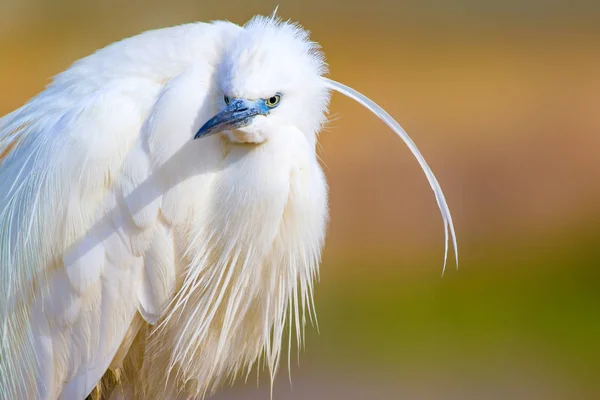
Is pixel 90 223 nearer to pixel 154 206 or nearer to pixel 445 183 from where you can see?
pixel 154 206

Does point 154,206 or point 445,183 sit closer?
point 154,206

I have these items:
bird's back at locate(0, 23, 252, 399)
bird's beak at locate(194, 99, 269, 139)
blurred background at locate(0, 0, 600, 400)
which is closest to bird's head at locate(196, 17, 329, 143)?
bird's beak at locate(194, 99, 269, 139)

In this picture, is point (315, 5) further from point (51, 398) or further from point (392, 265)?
point (51, 398)

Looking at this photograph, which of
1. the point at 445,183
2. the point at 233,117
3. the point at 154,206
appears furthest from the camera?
the point at 445,183

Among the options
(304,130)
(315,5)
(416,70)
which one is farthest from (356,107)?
(304,130)

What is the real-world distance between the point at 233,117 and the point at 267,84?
0.31 feet

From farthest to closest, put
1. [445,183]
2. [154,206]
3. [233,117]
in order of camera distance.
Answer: [445,183]
[154,206]
[233,117]

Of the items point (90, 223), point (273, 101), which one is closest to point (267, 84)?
point (273, 101)

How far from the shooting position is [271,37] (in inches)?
69.8

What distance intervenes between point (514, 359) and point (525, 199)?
107 centimetres

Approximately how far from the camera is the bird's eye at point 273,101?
5.63 ft

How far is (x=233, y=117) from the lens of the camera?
1.66 metres

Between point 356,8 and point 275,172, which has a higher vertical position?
point 356,8

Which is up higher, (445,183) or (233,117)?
(445,183)
